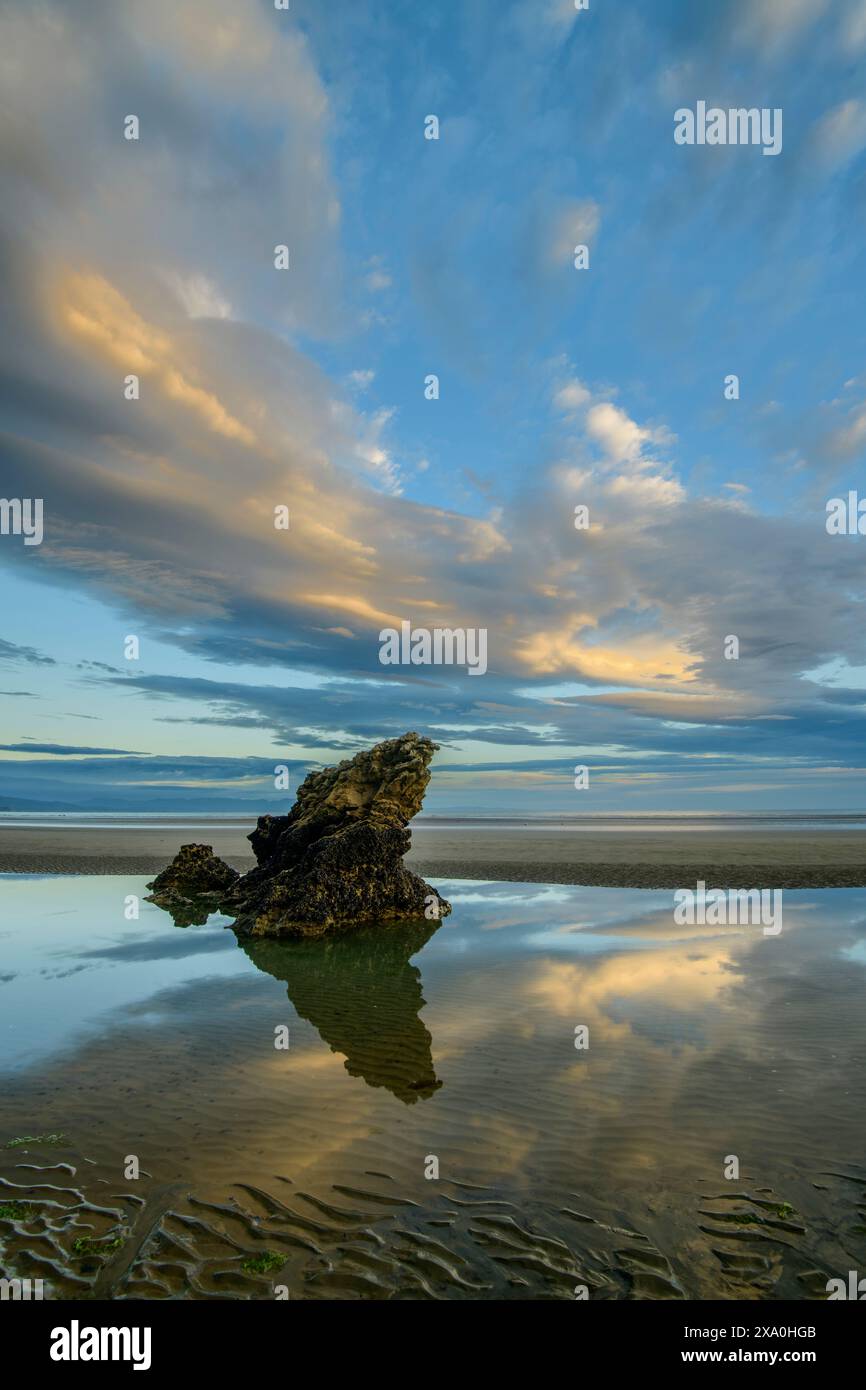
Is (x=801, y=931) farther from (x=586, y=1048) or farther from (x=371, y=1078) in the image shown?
(x=371, y=1078)

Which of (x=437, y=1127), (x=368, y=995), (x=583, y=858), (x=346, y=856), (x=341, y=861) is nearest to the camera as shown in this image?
(x=437, y=1127)

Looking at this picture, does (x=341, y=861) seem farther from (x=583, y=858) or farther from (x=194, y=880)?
(x=583, y=858)

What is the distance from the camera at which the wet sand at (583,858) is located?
35594mm

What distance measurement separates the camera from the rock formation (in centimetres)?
2320

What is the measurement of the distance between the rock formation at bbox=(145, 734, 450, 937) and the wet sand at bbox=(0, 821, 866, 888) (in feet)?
36.7

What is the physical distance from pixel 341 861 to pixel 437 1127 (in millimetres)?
16275

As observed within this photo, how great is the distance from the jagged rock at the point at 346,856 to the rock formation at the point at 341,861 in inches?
1.5

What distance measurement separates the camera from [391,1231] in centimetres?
628

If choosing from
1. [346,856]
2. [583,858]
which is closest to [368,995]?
[346,856]

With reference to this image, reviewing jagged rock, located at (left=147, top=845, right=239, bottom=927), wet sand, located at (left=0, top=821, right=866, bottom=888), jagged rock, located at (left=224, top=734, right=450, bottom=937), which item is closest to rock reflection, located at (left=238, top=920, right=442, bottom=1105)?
jagged rock, located at (left=224, top=734, right=450, bottom=937)

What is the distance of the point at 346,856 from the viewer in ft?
80.7

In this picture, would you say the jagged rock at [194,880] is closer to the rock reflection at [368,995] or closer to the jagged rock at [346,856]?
the jagged rock at [346,856]

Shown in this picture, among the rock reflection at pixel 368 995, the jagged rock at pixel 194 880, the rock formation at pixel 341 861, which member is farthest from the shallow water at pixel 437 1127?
the jagged rock at pixel 194 880
